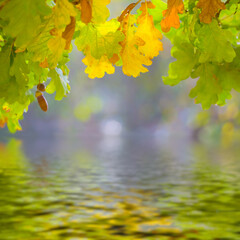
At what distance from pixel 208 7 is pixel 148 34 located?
22 cm

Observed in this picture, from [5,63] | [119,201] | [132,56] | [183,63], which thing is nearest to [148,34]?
[132,56]

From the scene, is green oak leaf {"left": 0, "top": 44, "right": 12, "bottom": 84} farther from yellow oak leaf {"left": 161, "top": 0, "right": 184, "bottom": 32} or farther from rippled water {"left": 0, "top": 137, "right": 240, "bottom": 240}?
rippled water {"left": 0, "top": 137, "right": 240, "bottom": 240}

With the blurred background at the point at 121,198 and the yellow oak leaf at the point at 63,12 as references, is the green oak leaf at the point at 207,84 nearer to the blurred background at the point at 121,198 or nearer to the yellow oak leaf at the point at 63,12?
the yellow oak leaf at the point at 63,12

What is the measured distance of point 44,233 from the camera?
5977 mm

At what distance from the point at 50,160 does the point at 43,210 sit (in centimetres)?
940

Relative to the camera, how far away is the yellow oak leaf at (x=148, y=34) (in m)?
1.64

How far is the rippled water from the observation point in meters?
6.17

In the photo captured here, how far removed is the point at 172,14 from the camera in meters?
1.59

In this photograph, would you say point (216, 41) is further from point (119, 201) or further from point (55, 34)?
→ point (119, 201)

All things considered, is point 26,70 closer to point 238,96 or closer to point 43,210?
point 43,210

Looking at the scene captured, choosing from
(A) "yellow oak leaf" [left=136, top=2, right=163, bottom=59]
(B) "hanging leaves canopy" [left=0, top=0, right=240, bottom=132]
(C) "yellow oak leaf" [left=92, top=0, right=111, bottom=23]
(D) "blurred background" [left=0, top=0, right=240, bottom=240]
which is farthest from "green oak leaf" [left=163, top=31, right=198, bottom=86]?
(D) "blurred background" [left=0, top=0, right=240, bottom=240]

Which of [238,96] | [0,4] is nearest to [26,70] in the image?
[0,4]

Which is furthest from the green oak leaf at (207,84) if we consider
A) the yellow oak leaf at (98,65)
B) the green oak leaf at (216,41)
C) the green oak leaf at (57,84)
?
the green oak leaf at (57,84)

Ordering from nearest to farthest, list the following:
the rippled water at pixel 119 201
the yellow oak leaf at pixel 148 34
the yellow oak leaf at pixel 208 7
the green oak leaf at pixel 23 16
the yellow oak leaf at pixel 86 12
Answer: the green oak leaf at pixel 23 16
the yellow oak leaf at pixel 86 12
the yellow oak leaf at pixel 208 7
the yellow oak leaf at pixel 148 34
the rippled water at pixel 119 201
